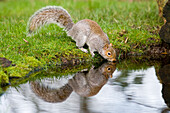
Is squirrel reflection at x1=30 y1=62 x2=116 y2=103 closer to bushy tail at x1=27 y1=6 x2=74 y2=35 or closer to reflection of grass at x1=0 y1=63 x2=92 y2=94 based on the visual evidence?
reflection of grass at x1=0 y1=63 x2=92 y2=94

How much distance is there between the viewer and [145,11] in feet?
26.7

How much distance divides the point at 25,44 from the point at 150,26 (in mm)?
3069

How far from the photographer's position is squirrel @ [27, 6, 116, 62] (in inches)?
232

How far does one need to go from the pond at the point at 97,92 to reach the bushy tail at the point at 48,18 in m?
1.23

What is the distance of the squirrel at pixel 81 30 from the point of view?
5.90m

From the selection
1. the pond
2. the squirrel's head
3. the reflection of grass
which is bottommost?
the pond

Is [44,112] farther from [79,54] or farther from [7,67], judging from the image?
[79,54]

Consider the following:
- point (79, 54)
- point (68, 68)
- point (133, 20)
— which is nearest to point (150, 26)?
point (133, 20)

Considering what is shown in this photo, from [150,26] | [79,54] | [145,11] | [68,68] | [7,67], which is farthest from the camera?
[145,11]

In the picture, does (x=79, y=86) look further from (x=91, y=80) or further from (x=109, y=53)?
(x=109, y=53)

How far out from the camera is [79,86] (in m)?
4.56

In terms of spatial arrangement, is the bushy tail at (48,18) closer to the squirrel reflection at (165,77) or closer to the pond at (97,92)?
the pond at (97,92)

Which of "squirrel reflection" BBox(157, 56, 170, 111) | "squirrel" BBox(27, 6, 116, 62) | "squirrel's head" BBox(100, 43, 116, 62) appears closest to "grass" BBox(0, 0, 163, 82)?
"squirrel" BBox(27, 6, 116, 62)

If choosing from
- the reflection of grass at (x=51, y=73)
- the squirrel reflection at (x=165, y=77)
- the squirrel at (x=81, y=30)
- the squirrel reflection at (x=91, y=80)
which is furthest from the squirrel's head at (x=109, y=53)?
the squirrel reflection at (x=165, y=77)
